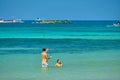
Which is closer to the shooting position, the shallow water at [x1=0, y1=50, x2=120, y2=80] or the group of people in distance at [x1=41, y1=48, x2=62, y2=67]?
the shallow water at [x1=0, y1=50, x2=120, y2=80]

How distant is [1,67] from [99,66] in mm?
4478

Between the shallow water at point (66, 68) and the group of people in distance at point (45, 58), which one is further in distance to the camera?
the group of people in distance at point (45, 58)

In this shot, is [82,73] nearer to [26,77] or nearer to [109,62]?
[26,77]

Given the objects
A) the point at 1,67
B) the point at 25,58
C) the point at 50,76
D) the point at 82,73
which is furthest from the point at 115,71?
the point at 25,58

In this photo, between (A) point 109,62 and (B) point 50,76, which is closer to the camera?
(B) point 50,76

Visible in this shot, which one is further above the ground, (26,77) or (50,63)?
(50,63)

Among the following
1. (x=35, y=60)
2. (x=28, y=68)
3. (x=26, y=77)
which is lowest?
(x=26, y=77)

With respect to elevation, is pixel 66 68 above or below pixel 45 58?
below

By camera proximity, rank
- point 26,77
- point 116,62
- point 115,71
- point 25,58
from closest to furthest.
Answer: point 26,77 → point 115,71 → point 116,62 → point 25,58

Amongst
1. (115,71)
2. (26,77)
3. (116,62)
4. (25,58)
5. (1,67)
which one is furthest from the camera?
(25,58)

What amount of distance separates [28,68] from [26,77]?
8.79ft

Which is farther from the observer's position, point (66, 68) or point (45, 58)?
point (66, 68)

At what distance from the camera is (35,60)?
2381cm

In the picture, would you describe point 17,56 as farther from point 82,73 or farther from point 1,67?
point 82,73
